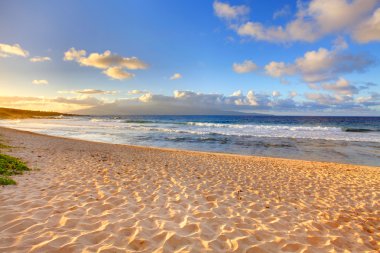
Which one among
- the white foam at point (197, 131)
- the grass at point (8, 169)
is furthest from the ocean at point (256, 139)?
the grass at point (8, 169)

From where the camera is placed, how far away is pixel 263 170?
1120 centimetres

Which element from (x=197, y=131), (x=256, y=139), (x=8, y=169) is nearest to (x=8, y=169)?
(x=8, y=169)

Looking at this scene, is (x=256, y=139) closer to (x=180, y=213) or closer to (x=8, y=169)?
(x=180, y=213)

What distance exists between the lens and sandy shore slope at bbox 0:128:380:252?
3927mm

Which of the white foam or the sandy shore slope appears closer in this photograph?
the sandy shore slope

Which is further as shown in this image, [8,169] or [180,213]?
[8,169]

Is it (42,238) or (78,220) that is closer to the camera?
(42,238)

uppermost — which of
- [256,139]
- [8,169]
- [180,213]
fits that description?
[8,169]

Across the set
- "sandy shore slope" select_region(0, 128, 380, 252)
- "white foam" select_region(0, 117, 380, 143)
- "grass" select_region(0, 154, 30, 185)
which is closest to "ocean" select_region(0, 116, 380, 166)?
"white foam" select_region(0, 117, 380, 143)

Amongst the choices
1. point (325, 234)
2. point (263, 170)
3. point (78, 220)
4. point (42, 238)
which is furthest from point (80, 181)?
point (263, 170)

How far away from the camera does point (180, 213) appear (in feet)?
17.1

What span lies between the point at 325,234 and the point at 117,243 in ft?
12.8

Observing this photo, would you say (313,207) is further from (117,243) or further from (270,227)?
(117,243)

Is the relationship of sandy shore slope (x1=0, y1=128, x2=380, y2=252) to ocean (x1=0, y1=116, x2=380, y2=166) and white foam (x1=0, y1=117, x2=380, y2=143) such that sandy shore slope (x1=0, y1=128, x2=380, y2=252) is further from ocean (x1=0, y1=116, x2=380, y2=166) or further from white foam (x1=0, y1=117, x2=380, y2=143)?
white foam (x1=0, y1=117, x2=380, y2=143)
